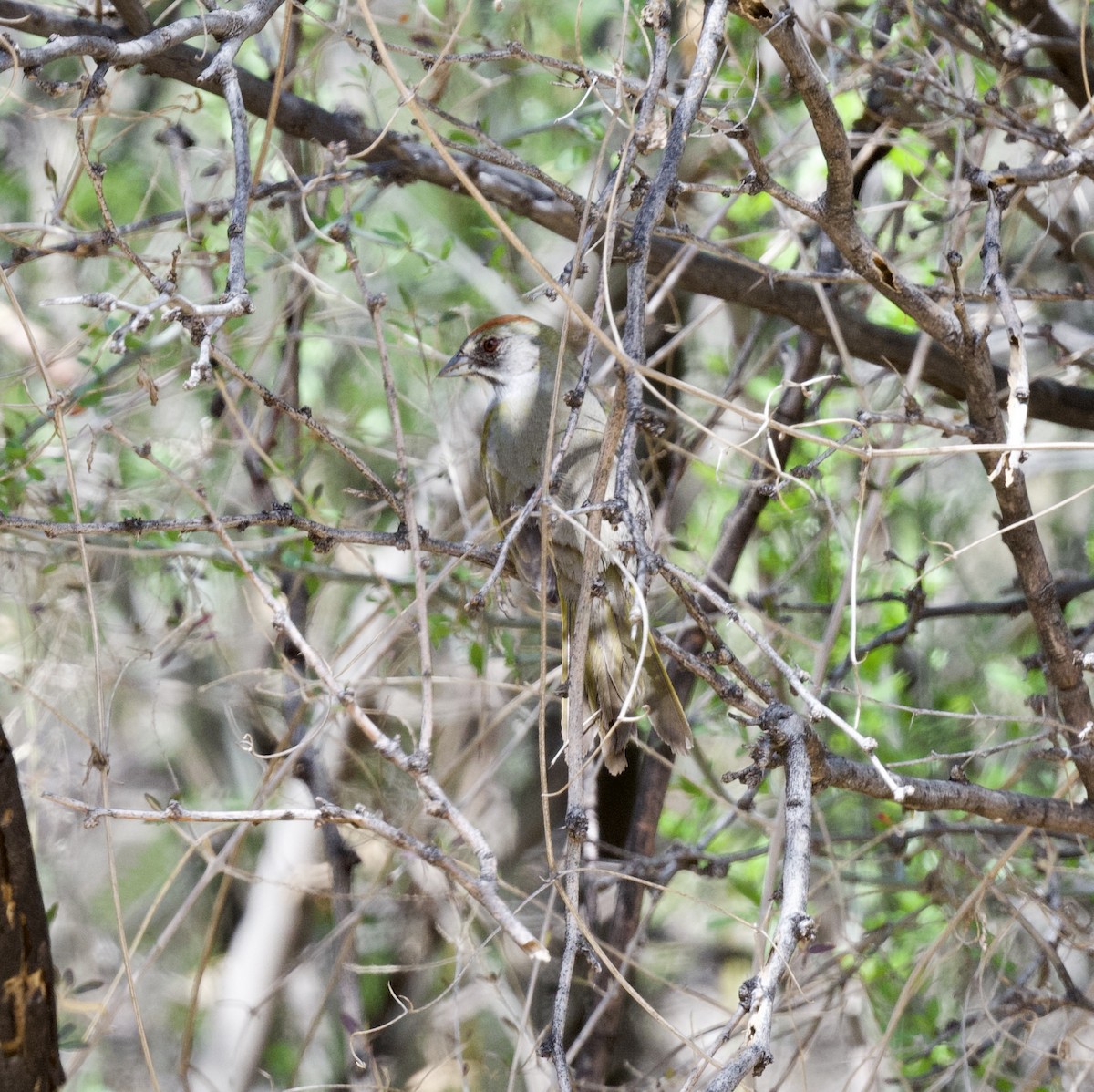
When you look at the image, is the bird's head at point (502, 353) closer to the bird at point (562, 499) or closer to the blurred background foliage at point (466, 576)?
the bird at point (562, 499)

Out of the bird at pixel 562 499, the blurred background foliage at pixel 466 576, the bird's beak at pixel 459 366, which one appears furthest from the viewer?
the bird's beak at pixel 459 366

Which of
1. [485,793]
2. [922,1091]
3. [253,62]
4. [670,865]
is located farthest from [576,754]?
[253,62]

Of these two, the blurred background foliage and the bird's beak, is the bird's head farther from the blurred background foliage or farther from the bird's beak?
the blurred background foliage

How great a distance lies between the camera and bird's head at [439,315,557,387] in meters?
4.08

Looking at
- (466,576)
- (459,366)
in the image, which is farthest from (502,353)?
(466,576)

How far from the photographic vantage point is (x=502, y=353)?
13.5 ft

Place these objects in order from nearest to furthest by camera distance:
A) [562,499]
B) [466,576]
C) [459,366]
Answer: [562,499] < [466,576] < [459,366]

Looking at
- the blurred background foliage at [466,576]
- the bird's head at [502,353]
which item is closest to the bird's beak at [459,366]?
the bird's head at [502,353]

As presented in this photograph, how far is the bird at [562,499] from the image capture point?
2.90 meters

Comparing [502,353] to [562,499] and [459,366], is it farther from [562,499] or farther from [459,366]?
[562,499]

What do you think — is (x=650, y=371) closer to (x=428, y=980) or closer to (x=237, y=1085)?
(x=237, y=1085)

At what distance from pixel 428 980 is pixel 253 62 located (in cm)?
457

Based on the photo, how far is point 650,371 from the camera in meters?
1.61

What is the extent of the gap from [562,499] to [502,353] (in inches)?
31.8
